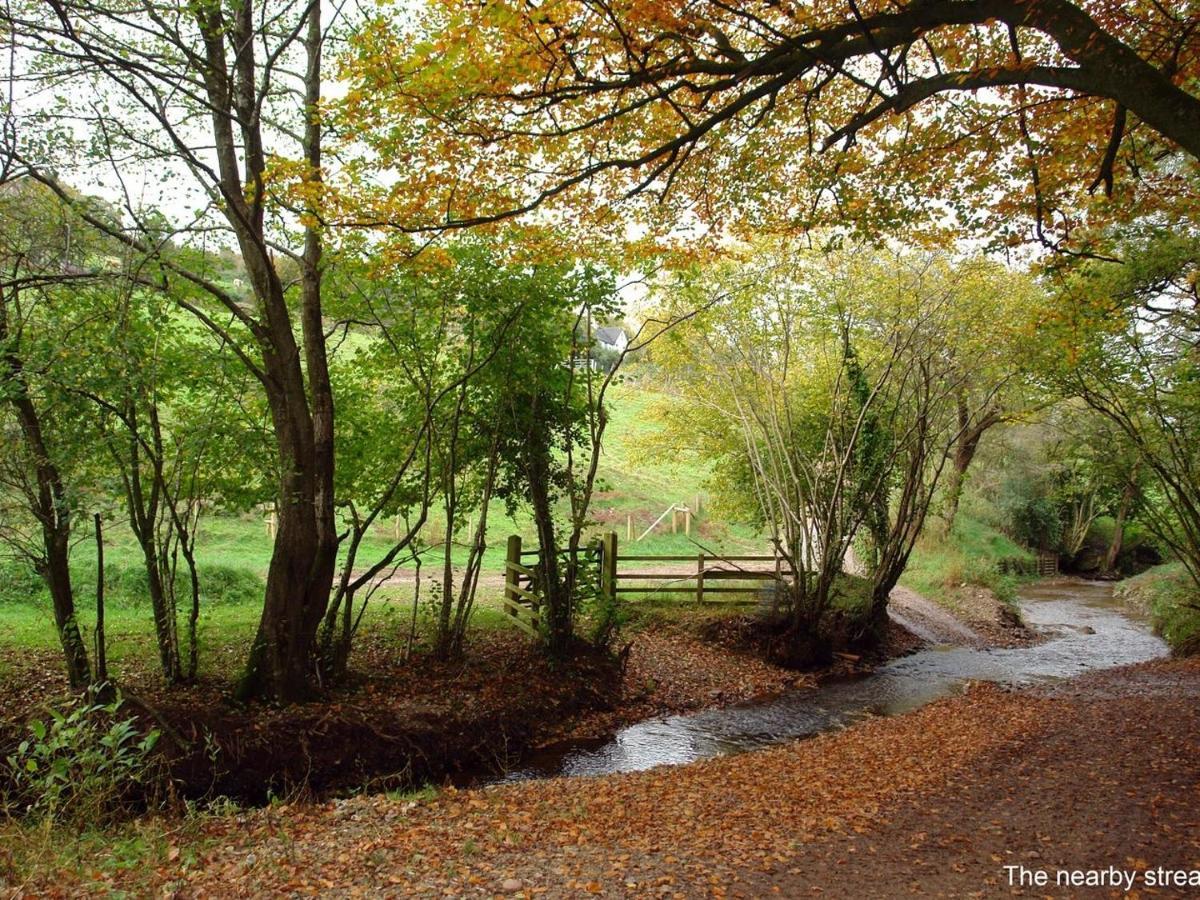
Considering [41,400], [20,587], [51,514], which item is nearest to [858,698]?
[51,514]

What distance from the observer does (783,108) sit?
7.31 metres

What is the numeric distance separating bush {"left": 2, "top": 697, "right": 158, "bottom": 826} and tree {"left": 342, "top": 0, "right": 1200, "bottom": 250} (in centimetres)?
430

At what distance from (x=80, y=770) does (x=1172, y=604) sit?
19.0m

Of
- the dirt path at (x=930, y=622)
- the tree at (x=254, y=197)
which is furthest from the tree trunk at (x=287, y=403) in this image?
the dirt path at (x=930, y=622)

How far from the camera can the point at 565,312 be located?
10203 mm

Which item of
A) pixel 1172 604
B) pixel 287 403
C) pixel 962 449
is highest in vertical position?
pixel 962 449

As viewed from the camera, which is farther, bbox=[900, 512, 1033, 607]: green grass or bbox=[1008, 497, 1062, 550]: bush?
bbox=[1008, 497, 1062, 550]: bush

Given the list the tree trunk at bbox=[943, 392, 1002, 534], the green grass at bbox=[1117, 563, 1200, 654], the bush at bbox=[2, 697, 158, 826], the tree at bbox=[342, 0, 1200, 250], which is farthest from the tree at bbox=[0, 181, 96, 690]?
the green grass at bbox=[1117, 563, 1200, 654]

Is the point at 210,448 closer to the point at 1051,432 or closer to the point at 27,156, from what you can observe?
the point at 27,156

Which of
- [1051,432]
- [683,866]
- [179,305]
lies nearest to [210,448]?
[179,305]

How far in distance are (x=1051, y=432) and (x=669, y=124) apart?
69.9 ft

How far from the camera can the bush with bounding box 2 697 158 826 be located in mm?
4152

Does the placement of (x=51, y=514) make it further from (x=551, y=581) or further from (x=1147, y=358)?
(x=1147, y=358)

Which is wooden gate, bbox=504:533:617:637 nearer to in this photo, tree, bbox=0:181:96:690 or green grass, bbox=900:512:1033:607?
tree, bbox=0:181:96:690
